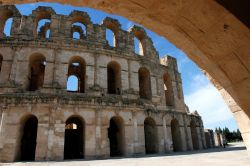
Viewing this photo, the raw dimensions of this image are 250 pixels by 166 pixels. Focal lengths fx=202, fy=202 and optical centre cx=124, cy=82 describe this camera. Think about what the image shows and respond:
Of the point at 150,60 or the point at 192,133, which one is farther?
the point at 192,133

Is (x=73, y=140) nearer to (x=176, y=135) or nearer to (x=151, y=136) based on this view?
(x=151, y=136)

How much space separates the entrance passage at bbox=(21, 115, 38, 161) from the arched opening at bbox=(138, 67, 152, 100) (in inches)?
404

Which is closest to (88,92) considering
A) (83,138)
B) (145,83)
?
(83,138)

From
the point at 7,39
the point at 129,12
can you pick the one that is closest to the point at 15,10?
the point at 7,39

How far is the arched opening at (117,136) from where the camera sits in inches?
646

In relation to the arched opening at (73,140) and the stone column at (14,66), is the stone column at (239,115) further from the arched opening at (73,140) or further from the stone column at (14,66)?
the arched opening at (73,140)

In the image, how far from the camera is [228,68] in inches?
88.9

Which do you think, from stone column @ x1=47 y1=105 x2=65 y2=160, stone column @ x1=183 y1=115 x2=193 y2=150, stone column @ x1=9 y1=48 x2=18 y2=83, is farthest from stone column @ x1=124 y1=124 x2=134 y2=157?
stone column @ x1=9 y1=48 x2=18 y2=83

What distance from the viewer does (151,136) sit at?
18.6 meters

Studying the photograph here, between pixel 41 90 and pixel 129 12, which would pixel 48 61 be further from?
pixel 129 12

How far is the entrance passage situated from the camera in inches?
620

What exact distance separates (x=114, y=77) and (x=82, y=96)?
5198mm

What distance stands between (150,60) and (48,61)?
32.6 ft

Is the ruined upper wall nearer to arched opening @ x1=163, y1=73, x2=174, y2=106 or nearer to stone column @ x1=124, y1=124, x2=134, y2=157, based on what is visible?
arched opening @ x1=163, y1=73, x2=174, y2=106
